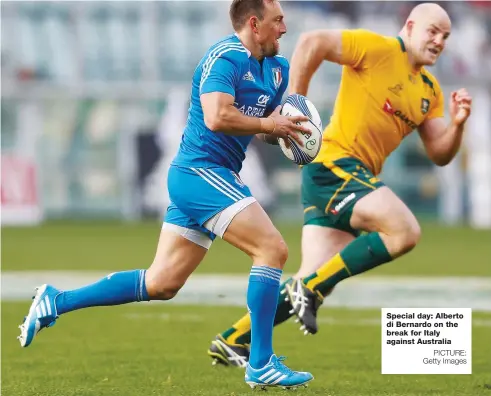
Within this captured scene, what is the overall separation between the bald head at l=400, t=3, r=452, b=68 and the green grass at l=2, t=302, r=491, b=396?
1972 mm

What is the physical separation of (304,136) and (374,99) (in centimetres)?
143

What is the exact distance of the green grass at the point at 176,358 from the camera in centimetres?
638

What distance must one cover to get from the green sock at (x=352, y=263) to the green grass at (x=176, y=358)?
0.51m

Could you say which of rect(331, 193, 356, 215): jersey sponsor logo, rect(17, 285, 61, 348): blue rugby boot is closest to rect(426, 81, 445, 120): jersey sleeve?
rect(331, 193, 356, 215): jersey sponsor logo

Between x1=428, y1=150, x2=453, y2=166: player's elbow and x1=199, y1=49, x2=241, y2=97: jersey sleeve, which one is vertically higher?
x1=199, y1=49, x2=241, y2=97: jersey sleeve

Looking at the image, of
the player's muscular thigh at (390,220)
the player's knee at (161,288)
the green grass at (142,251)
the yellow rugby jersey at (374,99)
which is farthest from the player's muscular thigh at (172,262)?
the green grass at (142,251)

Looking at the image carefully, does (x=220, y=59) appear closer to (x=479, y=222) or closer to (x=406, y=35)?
(x=406, y=35)

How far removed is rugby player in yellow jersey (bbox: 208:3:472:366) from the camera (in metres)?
7.34

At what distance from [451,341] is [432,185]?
79.7 feet

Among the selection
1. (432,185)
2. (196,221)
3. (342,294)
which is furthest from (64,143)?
(196,221)

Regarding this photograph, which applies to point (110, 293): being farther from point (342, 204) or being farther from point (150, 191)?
point (150, 191)

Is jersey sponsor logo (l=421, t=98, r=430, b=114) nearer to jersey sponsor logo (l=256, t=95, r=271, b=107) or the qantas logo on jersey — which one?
the qantas logo on jersey

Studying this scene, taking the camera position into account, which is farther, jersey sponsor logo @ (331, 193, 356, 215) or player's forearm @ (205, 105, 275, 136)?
jersey sponsor logo @ (331, 193, 356, 215)

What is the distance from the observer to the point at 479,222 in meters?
28.2
